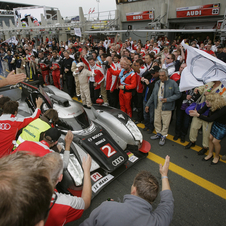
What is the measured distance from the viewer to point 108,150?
2881 mm

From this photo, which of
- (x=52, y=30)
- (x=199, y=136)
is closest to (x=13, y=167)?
(x=199, y=136)

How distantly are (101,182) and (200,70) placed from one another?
8.32 feet

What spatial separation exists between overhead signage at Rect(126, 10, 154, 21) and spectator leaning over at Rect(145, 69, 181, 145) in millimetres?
17053

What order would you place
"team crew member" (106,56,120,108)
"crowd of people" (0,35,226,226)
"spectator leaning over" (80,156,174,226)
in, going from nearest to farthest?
"crowd of people" (0,35,226,226)
"spectator leaning over" (80,156,174,226)
"team crew member" (106,56,120,108)

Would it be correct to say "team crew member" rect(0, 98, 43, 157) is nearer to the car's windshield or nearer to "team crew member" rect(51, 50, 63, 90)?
the car's windshield

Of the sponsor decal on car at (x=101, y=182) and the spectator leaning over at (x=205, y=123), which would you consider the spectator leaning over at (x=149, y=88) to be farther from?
the sponsor decal on car at (x=101, y=182)

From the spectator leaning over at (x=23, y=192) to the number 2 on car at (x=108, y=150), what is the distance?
6.71 ft

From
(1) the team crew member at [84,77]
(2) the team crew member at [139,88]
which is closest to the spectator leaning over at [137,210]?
(2) the team crew member at [139,88]

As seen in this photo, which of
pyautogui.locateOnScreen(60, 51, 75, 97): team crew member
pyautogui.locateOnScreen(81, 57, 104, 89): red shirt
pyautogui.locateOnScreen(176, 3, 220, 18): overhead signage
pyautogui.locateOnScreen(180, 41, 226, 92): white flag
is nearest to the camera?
pyautogui.locateOnScreen(180, 41, 226, 92): white flag

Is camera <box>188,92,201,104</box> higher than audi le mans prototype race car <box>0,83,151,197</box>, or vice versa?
camera <box>188,92,201,104</box>

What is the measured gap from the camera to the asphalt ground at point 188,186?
2.34 m

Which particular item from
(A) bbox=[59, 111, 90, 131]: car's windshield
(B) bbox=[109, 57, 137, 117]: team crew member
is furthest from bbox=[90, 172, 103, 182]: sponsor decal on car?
(B) bbox=[109, 57, 137, 117]: team crew member

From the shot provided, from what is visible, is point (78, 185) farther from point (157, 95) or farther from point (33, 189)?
point (157, 95)

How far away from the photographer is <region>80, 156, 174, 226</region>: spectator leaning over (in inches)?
44.0
